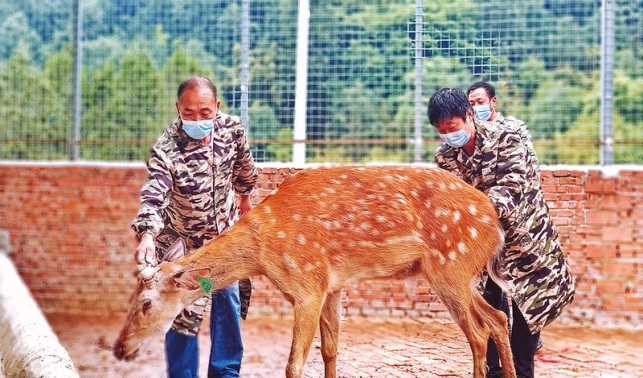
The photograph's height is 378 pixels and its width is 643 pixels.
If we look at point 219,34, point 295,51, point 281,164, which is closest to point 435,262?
point 281,164

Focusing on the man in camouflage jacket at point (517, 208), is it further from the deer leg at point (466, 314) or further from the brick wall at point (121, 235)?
the brick wall at point (121, 235)

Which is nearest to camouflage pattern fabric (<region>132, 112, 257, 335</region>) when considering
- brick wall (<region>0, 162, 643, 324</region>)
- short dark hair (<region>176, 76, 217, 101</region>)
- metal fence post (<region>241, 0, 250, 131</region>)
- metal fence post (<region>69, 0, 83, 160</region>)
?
short dark hair (<region>176, 76, 217, 101</region>)

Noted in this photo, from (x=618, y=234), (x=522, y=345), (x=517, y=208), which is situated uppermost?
(x=517, y=208)

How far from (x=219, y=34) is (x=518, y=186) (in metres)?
4.89

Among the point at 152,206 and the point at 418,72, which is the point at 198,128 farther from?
the point at 418,72

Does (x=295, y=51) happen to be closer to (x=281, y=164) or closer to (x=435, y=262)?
(x=281, y=164)

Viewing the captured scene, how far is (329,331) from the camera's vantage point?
13.4ft

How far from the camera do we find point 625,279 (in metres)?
6.74

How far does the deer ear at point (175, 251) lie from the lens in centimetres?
373

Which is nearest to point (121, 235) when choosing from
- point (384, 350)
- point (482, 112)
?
point (384, 350)

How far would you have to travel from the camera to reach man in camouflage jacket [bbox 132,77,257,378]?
3793 mm

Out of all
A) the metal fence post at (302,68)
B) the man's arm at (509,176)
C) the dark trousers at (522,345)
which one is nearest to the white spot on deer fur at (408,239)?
the man's arm at (509,176)

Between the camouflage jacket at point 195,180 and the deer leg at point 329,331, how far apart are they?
0.77m

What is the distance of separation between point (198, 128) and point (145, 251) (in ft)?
2.45
